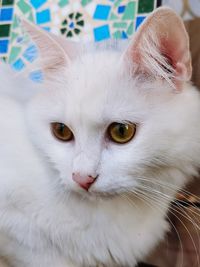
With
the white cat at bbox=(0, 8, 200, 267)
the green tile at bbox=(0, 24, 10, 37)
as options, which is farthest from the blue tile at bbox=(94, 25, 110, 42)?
the white cat at bbox=(0, 8, 200, 267)

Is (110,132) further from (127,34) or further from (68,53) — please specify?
(127,34)

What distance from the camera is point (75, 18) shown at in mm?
1499

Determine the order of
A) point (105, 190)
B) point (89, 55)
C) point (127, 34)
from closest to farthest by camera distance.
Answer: point (105, 190) → point (89, 55) → point (127, 34)

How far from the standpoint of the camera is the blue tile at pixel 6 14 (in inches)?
62.1

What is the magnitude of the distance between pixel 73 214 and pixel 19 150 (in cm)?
19

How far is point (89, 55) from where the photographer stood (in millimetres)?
917

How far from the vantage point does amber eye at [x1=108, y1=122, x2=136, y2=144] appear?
0.82m

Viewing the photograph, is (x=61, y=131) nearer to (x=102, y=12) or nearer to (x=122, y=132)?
(x=122, y=132)

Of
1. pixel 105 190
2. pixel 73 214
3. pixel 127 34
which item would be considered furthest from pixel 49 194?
pixel 127 34

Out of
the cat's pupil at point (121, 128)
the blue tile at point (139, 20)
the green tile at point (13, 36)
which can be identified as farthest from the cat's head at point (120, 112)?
the green tile at point (13, 36)

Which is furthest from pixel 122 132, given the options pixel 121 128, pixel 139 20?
pixel 139 20

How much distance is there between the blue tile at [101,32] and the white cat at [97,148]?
0.48 meters

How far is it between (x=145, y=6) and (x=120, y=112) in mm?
708

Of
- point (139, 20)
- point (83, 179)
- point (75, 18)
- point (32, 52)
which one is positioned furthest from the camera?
point (75, 18)
